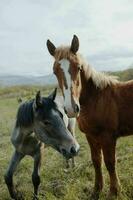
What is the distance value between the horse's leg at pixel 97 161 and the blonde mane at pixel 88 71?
3.31 feet

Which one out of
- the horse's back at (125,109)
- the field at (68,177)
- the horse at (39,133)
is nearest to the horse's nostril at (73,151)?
the horse at (39,133)

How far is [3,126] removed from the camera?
15.2m

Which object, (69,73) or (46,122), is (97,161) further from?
(69,73)

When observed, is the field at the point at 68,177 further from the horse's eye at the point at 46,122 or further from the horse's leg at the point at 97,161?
the horse's eye at the point at 46,122

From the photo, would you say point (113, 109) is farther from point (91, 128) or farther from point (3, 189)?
point (3, 189)

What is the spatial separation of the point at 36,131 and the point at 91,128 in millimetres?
884

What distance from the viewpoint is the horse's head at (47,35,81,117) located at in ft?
16.6

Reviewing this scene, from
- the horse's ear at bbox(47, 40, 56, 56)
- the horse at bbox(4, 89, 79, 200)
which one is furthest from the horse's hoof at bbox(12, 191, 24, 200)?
the horse's ear at bbox(47, 40, 56, 56)

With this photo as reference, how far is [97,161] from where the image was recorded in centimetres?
636

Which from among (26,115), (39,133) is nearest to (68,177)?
(39,133)

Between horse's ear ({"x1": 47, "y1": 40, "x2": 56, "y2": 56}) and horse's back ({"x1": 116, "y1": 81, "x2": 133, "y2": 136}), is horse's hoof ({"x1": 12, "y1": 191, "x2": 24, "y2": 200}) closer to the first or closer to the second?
horse's back ({"x1": 116, "y1": 81, "x2": 133, "y2": 136})

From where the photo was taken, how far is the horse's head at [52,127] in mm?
5379

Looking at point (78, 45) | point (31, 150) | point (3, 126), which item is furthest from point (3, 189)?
point (3, 126)

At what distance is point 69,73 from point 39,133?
1193 millimetres
